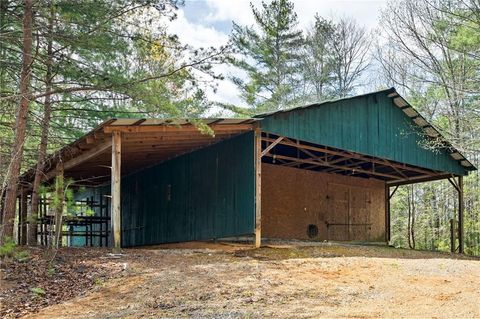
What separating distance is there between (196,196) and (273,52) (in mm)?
16216

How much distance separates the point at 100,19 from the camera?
10.1 m

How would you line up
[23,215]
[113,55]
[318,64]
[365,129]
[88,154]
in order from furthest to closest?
[318,64]
[23,215]
[365,129]
[88,154]
[113,55]

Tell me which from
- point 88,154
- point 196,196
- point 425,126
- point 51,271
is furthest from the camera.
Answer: point 425,126

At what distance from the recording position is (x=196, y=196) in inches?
568

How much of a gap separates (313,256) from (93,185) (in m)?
13.1

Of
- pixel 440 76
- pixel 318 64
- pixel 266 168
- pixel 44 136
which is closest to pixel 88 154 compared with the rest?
pixel 44 136

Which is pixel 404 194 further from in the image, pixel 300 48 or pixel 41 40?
pixel 41 40

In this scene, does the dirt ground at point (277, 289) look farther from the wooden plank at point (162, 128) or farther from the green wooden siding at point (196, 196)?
the wooden plank at point (162, 128)

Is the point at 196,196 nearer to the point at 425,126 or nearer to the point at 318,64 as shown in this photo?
the point at 425,126

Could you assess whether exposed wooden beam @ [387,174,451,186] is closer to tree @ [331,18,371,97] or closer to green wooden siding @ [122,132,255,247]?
green wooden siding @ [122,132,255,247]

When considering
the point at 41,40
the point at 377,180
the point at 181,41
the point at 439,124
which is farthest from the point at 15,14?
the point at 439,124

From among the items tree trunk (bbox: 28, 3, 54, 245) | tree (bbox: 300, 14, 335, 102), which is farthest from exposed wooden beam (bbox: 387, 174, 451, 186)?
tree trunk (bbox: 28, 3, 54, 245)

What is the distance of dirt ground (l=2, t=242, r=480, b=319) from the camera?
19.5 feet

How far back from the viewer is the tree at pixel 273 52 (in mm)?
28547
